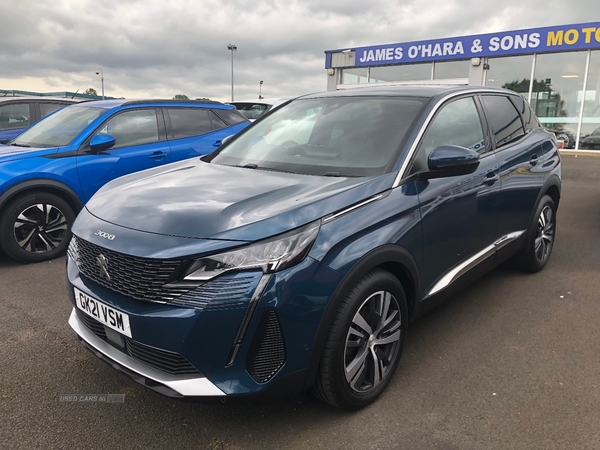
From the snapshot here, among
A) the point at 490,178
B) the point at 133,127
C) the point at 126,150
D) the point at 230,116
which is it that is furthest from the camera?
the point at 230,116

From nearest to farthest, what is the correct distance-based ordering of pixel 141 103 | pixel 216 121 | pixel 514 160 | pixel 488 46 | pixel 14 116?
pixel 514 160 → pixel 141 103 → pixel 216 121 → pixel 14 116 → pixel 488 46

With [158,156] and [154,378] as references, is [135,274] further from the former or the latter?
[158,156]

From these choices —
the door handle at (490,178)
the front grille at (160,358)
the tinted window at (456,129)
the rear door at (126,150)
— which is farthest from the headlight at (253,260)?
the rear door at (126,150)

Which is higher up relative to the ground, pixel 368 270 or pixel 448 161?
pixel 448 161

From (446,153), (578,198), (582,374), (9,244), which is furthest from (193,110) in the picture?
(578,198)

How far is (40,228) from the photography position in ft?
15.9

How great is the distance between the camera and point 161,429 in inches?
92.6

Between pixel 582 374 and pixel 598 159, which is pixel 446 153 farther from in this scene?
pixel 598 159

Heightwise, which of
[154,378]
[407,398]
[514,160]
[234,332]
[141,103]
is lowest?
[407,398]

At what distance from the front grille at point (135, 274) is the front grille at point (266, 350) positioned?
1.17ft

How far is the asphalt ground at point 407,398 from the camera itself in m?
2.28

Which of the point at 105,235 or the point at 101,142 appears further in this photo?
the point at 101,142

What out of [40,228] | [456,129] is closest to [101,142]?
[40,228]

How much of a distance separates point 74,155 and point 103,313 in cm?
340
